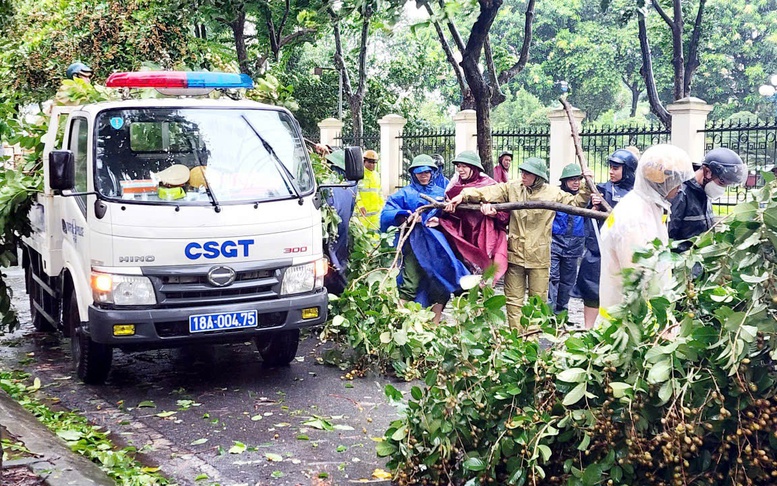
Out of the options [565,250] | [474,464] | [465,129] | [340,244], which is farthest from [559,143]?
[474,464]

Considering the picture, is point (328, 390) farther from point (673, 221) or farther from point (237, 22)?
point (237, 22)

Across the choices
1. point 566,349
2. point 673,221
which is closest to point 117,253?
point 566,349

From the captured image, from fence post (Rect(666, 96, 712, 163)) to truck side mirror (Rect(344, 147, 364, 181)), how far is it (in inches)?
238

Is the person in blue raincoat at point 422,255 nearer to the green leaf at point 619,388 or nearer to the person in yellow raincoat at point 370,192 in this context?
the person in yellow raincoat at point 370,192

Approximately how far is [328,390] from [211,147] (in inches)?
82.8

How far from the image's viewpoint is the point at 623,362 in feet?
12.6

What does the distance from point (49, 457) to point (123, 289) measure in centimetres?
172

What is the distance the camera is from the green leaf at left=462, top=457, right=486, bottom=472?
4.38 meters

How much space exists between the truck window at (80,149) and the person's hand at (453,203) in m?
2.92

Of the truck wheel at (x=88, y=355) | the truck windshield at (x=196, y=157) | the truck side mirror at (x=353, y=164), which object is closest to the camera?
the truck windshield at (x=196, y=157)

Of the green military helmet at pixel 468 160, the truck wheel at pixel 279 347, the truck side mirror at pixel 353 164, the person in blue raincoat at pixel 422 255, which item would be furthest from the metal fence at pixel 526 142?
the truck wheel at pixel 279 347

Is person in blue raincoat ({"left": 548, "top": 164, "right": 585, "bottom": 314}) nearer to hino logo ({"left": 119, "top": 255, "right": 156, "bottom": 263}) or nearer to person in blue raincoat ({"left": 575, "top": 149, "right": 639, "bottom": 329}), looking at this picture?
person in blue raincoat ({"left": 575, "top": 149, "right": 639, "bottom": 329})

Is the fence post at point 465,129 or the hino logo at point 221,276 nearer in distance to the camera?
the hino logo at point 221,276

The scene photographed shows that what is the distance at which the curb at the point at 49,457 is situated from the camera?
4.73 metres
